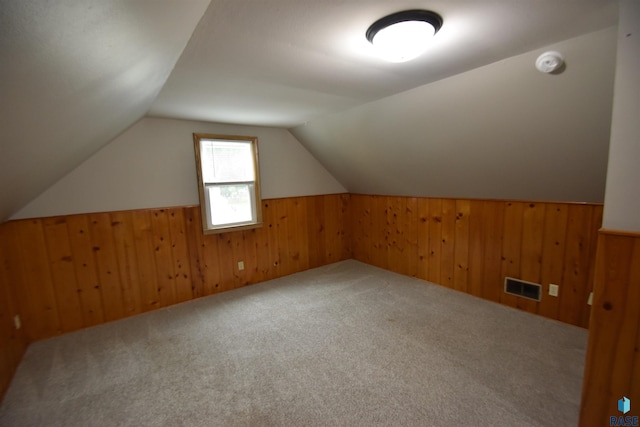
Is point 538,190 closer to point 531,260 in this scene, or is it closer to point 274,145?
point 531,260

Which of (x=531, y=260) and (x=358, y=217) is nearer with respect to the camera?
(x=531, y=260)

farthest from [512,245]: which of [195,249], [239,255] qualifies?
[195,249]

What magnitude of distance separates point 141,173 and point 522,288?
414 centimetres

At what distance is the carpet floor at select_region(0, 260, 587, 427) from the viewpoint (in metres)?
1.65

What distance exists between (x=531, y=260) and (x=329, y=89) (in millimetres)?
2539

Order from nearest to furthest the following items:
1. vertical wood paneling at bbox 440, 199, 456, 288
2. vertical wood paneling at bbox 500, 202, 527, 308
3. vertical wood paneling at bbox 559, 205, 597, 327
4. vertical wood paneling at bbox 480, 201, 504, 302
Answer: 1. vertical wood paneling at bbox 559, 205, 597, 327
2. vertical wood paneling at bbox 500, 202, 527, 308
3. vertical wood paneling at bbox 480, 201, 504, 302
4. vertical wood paneling at bbox 440, 199, 456, 288

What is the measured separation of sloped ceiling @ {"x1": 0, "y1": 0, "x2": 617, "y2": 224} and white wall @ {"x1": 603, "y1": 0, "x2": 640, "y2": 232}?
0.64ft

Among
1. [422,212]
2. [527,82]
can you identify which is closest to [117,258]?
[422,212]

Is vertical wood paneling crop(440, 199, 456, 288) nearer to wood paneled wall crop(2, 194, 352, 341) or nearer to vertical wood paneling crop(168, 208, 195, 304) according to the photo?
wood paneled wall crop(2, 194, 352, 341)

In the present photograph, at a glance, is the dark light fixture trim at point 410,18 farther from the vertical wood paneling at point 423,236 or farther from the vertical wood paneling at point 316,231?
the vertical wood paneling at point 316,231

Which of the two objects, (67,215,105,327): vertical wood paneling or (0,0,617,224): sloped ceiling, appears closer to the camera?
(0,0,617,224): sloped ceiling

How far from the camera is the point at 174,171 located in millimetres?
3141

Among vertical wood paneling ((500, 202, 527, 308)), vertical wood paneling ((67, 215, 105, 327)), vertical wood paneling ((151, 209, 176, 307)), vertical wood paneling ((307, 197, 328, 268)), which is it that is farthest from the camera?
vertical wood paneling ((307, 197, 328, 268))

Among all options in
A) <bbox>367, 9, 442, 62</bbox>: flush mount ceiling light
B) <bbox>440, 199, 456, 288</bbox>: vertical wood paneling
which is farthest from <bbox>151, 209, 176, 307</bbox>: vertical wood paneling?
<bbox>440, 199, 456, 288</bbox>: vertical wood paneling
